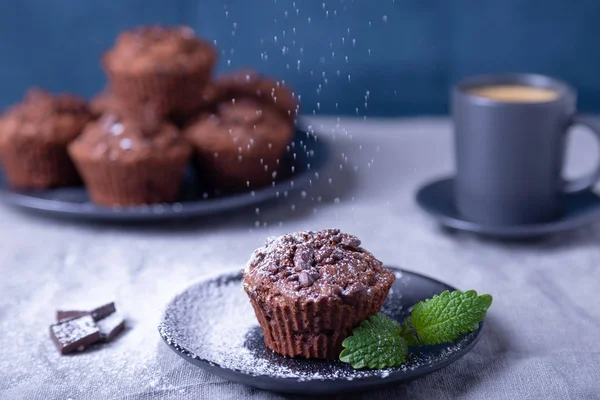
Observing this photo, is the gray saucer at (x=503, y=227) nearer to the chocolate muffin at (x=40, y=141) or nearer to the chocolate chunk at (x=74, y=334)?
the chocolate chunk at (x=74, y=334)

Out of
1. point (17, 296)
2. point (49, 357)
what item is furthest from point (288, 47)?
point (49, 357)

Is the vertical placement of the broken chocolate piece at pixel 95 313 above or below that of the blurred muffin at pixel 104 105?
below

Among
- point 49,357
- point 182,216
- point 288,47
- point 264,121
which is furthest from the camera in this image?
point 288,47

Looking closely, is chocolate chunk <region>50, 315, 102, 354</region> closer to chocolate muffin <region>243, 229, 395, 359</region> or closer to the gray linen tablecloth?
the gray linen tablecloth

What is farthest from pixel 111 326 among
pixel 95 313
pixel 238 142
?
pixel 238 142

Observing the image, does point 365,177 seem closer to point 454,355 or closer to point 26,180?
point 26,180

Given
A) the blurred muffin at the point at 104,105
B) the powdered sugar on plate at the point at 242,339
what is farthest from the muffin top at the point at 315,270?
the blurred muffin at the point at 104,105
